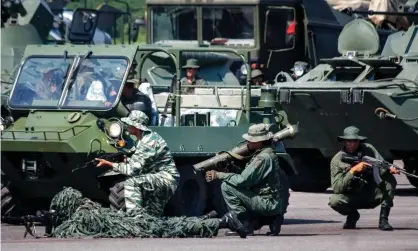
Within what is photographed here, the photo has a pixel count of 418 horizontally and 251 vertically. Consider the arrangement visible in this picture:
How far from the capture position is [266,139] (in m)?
14.5

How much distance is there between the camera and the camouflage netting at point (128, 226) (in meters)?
14.0

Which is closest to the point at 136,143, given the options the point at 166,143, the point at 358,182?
the point at 166,143

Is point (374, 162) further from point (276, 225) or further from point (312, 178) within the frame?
point (312, 178)

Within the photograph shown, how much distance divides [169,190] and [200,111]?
2373 millimetres

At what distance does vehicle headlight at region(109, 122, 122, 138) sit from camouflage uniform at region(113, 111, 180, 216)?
1.49 ft

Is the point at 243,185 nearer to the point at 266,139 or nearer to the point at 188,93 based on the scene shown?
the point at 266,139

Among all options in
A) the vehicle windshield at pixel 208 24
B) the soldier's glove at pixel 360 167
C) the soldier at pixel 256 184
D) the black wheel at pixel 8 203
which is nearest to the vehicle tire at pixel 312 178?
the vehicle windshield at pixel 208 24

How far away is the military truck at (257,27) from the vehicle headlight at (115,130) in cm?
1256

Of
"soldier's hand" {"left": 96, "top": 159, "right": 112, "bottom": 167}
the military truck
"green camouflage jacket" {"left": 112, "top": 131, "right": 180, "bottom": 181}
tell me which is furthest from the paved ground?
the military truck

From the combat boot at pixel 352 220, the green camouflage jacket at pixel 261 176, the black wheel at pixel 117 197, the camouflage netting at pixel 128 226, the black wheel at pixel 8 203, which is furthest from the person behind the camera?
the black wheel at pixel 8 203

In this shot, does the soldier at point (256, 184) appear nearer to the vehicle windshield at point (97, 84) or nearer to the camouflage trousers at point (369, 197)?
the camouflage trousers at point (369, 197)

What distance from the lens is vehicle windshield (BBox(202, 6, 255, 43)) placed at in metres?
27.9

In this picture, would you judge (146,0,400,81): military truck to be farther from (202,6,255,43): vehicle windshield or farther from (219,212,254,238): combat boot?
(219,212,254,238): combat boot

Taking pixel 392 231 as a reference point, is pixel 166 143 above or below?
above
